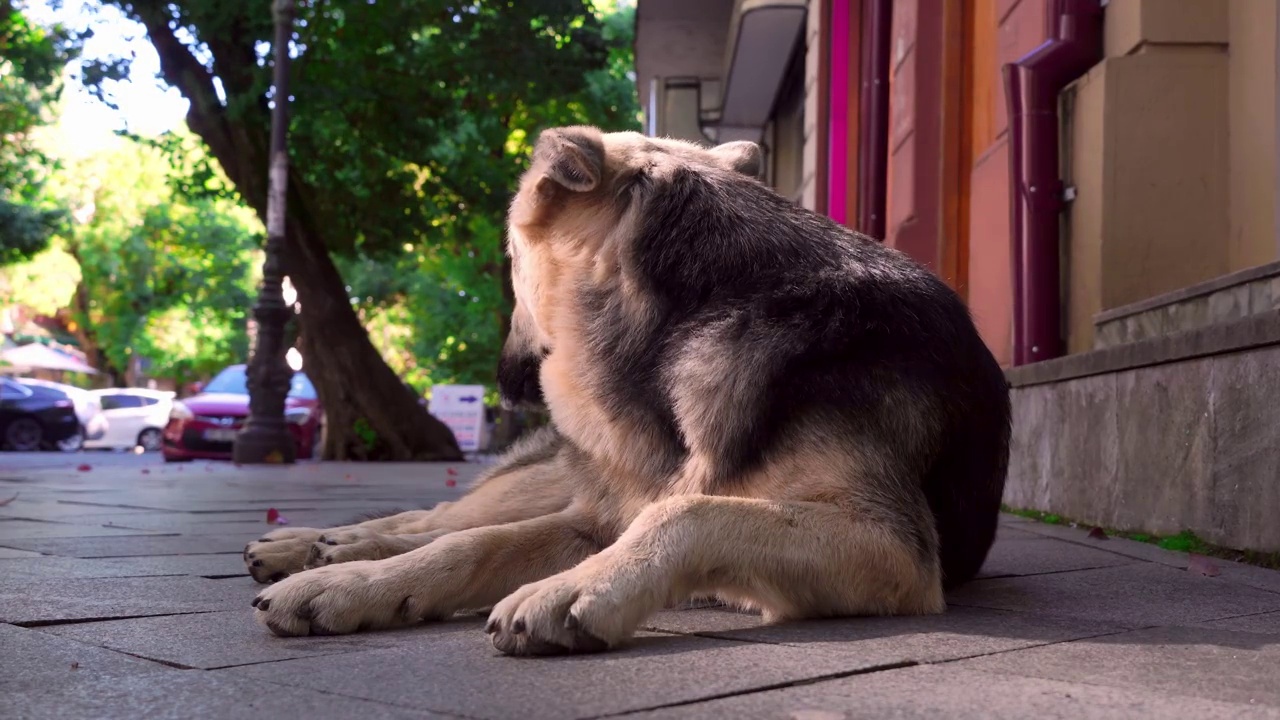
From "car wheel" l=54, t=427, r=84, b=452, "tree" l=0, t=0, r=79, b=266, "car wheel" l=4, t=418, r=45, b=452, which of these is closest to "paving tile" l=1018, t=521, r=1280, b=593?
"tree" l=0, t=0, r=79, b=266

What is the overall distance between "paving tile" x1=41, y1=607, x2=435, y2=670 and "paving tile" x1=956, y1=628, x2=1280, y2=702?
49.2 inches

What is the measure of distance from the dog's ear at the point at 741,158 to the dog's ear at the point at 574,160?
0.50 metres

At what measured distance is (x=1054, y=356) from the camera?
22.3 ft

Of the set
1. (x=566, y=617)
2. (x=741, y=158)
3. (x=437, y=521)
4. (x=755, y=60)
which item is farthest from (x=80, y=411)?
(x=566, y=617)

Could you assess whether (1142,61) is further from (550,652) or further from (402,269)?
(402,269)

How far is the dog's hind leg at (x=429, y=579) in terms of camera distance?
2916 millimetres

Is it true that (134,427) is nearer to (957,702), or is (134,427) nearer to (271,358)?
(271,358)

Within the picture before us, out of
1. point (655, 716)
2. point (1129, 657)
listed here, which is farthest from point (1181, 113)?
point (655, 716)

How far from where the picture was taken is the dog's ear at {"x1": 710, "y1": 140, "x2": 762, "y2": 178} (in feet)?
13.1

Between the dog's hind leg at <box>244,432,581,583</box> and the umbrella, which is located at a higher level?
the umbrella

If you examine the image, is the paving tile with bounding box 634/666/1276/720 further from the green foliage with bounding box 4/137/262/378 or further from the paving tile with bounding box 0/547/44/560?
the green foliage with bounding box 4/137/262/378

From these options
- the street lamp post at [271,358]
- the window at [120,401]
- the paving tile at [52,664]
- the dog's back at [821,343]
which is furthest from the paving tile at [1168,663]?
the window at [120,401]

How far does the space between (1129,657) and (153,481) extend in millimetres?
10184

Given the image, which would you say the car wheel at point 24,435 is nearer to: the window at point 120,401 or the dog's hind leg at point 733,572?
the window at point 120,401
